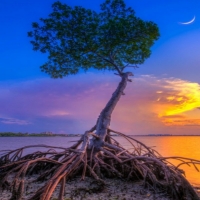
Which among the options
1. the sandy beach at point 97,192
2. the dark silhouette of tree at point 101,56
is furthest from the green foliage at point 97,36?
the sandy beach at point 97,192

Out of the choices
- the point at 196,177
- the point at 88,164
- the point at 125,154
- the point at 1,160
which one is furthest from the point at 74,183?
the point at 196,177

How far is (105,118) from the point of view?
663 centimetres

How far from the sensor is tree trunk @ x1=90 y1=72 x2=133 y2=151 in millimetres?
6286

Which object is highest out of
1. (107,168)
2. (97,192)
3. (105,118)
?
(105,118)

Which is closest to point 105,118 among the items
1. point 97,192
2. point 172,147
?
point 97,192

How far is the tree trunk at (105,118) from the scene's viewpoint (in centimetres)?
629

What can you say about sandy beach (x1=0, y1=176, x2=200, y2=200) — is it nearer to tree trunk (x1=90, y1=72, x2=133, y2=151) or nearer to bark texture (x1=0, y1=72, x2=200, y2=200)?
bark texture (x1=0, y1=72, x2=200, y2=200)

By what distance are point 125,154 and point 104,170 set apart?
563 millimetres

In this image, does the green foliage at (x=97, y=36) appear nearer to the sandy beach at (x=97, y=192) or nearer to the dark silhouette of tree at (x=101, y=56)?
the dark silhouette of tree at (x=101, y=56)

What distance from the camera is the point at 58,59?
7859mm

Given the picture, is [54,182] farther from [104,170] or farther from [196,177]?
[196,177]

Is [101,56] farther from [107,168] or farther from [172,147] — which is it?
[172,147]

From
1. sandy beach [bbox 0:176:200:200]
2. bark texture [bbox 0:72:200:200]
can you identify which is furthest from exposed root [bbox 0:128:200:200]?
sandy beach [bbox 0:176:200:200]

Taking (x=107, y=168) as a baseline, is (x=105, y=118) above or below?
above
